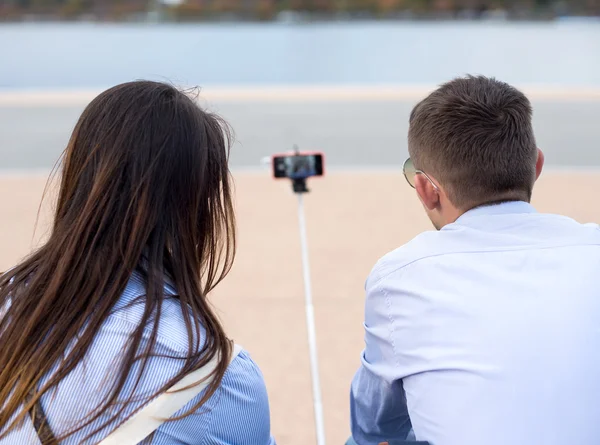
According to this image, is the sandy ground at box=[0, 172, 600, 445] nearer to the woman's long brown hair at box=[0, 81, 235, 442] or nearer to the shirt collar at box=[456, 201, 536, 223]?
the woman's long brown hair at box=[0, 81, 235, 442]

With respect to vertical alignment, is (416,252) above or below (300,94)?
above

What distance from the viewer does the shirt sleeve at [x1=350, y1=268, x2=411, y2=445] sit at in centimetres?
141

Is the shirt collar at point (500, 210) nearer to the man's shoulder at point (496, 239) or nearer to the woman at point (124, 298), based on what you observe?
the man's shoulder at point (496, 239)

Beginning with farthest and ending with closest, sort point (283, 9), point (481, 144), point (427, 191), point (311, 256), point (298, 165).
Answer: point (283, 9)
point (311, 256)
point (298, 165)
point (427, 191)
point (481, 144)

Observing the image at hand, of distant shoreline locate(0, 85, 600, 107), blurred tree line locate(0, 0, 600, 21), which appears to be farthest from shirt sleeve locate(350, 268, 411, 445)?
blurred tree line locate(0, 0, 600, 21)

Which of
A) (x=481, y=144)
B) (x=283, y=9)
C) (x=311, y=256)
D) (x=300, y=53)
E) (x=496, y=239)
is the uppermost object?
(x=283, y=9)

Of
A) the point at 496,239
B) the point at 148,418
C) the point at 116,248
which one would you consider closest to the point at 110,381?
the point at 148,418

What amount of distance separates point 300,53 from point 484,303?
78.4 ft

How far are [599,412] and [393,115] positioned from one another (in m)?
11.3

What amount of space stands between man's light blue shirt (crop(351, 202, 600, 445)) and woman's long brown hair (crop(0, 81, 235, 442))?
0.40 metres

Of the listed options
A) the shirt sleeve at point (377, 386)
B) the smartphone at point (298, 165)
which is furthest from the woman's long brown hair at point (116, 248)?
the smartphone at point (298, 165)

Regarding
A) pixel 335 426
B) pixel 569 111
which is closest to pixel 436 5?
pixel 569 111

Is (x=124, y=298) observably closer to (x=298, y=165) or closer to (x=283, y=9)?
(x=298, y=165)

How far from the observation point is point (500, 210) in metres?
1.45
